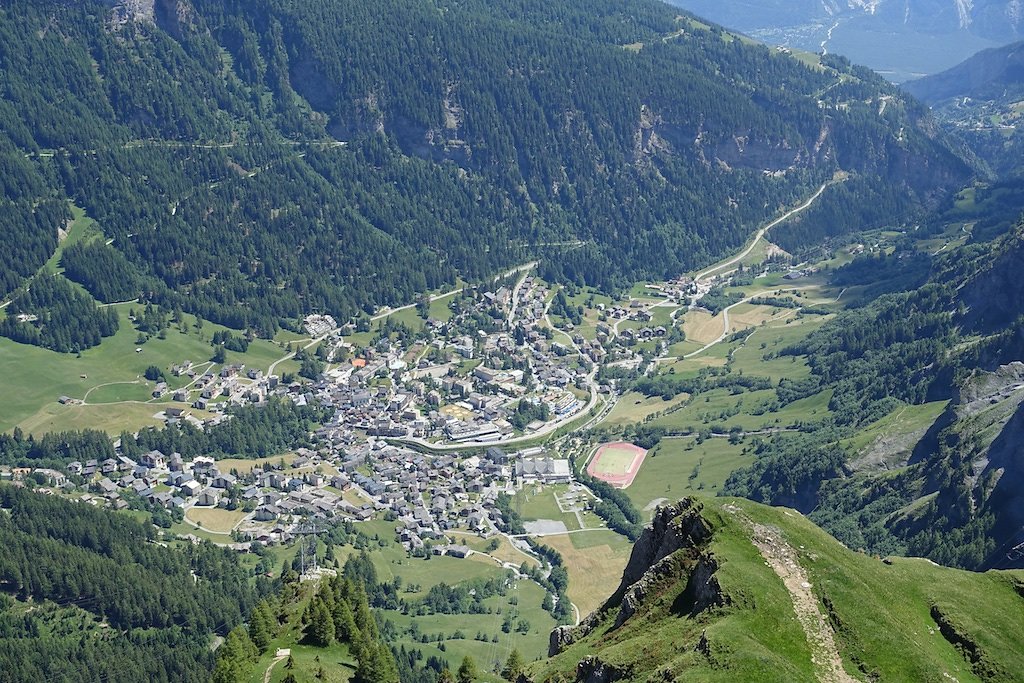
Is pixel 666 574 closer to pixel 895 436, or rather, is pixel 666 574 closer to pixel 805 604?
pixel 805 604

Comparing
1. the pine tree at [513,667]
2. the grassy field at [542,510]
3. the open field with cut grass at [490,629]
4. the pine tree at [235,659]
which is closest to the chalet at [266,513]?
the open field with cut grass at [490,629]

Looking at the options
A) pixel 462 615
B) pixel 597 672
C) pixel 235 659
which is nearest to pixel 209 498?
pixel 462 615

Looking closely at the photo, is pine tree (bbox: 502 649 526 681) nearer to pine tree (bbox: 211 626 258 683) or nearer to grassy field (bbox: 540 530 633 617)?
pine tree (bbox: 211 626 258 683)

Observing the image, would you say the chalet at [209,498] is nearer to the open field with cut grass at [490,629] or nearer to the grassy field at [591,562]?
the open field with cut grass at [490,629]

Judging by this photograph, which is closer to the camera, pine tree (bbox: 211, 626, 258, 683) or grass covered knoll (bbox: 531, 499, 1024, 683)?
grass covered knoll (bbox: 531, 499, 1024, 683)

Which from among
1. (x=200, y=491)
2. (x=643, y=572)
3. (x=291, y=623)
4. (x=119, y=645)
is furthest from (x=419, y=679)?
(x=200, y=491)

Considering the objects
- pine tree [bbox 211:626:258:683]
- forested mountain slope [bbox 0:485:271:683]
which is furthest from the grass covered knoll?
forested mountain slope [bbox 0:485:271:683]
